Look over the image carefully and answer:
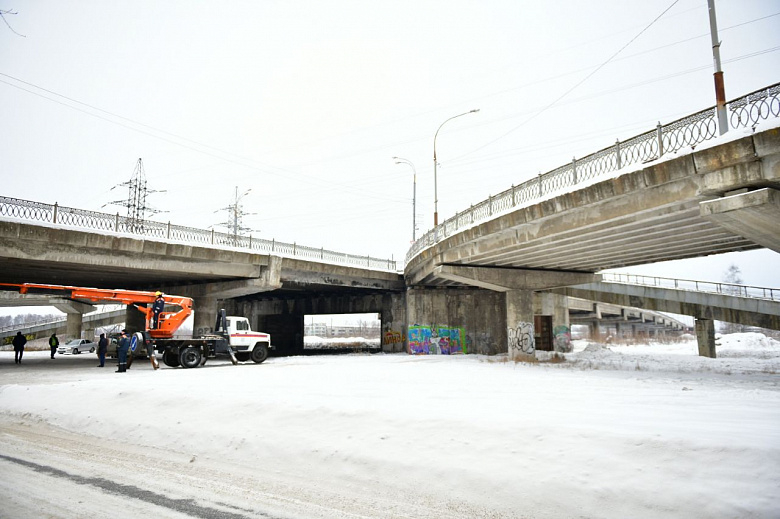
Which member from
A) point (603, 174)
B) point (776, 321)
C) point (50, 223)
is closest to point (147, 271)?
point (50, 223)

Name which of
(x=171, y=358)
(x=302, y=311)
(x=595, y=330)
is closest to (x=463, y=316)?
(x=302, y=311)

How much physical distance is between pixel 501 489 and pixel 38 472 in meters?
6.30

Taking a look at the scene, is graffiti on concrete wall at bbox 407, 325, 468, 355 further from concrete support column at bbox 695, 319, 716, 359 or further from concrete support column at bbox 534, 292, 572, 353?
concrete support column at bbox 695, 319, 716, 359

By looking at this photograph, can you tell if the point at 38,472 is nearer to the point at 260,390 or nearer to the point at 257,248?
the point at 260,390

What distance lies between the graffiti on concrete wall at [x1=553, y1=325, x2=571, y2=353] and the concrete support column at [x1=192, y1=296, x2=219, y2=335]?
84.3ft

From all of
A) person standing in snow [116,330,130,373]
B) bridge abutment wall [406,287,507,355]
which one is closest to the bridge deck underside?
bridge abutment wall [406,287,507,355]

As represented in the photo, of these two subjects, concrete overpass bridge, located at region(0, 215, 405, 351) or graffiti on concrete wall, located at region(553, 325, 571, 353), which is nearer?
concrete overpass bridge, located at region(0, 215, 405, 351)

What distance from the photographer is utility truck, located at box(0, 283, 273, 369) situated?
790 inches

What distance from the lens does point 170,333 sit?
858 inches

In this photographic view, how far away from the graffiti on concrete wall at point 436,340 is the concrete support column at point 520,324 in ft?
21.7

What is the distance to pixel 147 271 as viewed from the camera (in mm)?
25953

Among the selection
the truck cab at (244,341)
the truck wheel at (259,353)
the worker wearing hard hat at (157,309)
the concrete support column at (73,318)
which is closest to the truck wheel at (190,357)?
the worker wearing hard hat at (157,309)

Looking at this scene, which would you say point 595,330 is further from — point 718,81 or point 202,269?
point 718,81

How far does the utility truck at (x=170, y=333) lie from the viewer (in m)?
20.1
